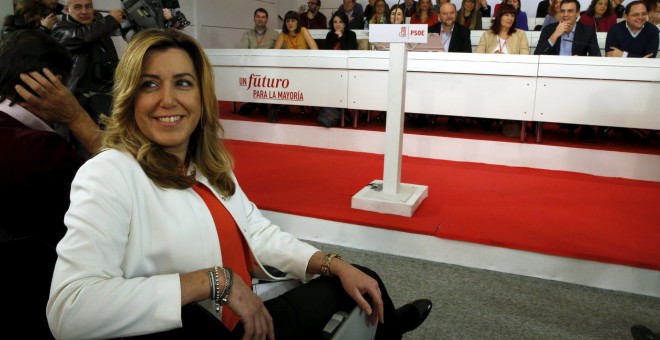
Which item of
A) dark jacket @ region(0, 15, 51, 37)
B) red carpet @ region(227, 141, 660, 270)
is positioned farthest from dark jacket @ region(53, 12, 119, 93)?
red carpet @ region(227, 141, 660, 270)

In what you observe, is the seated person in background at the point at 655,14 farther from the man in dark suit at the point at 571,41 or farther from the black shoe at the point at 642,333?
the black shoe at the point at 642,333

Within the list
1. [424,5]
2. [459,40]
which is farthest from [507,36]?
[424,5]

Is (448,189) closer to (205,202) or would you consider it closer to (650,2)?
(205,202)

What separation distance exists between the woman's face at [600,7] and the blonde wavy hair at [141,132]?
21.6ft

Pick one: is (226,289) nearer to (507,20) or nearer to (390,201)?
(390,201)

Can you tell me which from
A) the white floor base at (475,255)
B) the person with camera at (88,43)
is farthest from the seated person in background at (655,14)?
the person with camera at (88,43)

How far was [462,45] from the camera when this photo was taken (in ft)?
17.1

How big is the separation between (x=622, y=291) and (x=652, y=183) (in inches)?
70.8

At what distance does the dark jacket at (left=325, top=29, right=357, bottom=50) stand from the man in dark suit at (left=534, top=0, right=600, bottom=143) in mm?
2068

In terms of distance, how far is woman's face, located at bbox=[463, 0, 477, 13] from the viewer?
22.4 ft

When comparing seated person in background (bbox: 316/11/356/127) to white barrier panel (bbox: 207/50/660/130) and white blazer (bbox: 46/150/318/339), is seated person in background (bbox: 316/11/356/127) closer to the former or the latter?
white barrier panel (bbox: 207/50/660/130)

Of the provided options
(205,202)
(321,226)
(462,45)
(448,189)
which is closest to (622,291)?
(448,189)

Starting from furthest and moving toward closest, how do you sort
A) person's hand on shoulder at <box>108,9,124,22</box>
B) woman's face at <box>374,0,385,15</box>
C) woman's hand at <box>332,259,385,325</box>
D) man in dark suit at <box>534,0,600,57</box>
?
woman's face at <box>374,0,385,15</box> < man in dark suit at <box>534,0,600,57</box> < person's hand on shoulder at <box>108,9,124,22</box> < woman's hand at <box>332,259,385,325</box>

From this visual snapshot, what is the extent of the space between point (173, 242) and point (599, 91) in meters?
3.88
